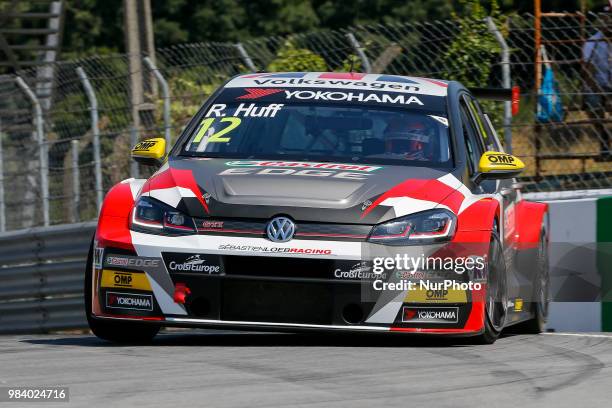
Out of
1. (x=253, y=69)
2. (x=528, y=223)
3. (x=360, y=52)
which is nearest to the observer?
(x=528, y=223)

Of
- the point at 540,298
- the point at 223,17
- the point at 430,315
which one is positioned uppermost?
the point at 430,315

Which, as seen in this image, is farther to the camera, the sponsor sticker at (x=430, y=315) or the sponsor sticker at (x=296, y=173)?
the sponsor sticker at (x=296, y=173)

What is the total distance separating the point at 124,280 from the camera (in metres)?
7.42

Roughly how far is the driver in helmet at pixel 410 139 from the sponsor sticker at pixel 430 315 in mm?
1110

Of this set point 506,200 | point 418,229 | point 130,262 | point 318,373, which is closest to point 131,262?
point 130,262

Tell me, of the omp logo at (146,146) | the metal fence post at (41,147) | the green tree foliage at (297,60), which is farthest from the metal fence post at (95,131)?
the omp logo at (146,146)

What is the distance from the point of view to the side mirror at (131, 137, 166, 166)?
8242 millimetres

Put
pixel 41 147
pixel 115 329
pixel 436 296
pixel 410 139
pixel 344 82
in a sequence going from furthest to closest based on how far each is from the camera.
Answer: pixel 41 147
pixel 344 82
pixel 410 139
pixel 115 329
pixel 436 296

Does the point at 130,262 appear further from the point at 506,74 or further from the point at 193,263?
Result: the point at 506,74

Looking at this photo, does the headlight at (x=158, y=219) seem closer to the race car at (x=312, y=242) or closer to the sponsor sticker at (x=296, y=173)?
the race car at (x=312, y=242)

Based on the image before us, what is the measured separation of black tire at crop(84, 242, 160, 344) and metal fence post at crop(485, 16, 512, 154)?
414 centimetres

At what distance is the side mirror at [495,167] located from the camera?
797 cm

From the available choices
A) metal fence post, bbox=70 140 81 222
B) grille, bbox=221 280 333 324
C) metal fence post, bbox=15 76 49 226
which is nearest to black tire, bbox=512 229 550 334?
grille, bbox=221 280 333 324

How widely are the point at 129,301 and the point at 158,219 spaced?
0.44 meters
